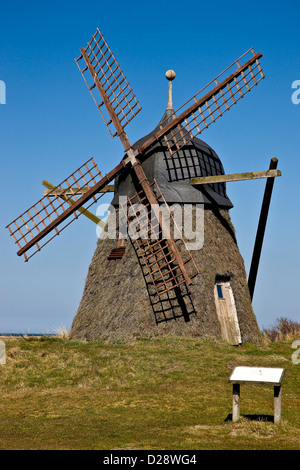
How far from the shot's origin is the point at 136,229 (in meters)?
20.2

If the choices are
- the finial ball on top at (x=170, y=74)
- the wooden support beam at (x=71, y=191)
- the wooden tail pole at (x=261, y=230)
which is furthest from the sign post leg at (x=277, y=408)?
the finial ball on top at (x=170, y=74)

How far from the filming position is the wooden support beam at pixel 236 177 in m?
19.0

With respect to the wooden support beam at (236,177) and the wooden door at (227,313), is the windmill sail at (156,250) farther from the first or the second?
the wooden support beam at (236,177)

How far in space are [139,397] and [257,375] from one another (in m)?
3.72

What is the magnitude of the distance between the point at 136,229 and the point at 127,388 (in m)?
7.05

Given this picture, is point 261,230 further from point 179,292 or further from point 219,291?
point 179,292

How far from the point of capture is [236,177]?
19.5 m

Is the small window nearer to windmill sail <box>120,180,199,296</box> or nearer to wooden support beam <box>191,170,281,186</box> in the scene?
windmill sail <box>120,180,199,296</box>

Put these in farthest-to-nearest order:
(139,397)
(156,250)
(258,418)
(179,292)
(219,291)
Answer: (219,291) < (156,250) < (179,292) < (139,397) < (258,418)

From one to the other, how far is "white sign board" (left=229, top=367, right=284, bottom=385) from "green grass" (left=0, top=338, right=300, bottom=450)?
77 cm

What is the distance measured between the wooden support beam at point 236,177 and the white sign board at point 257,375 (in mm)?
9577

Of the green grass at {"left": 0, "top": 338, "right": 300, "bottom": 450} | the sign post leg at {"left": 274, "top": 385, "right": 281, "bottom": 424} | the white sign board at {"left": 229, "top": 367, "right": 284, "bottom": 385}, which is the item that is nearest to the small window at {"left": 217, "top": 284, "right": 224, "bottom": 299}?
the green grass at {"left": 0, "top": 338, "right": 300, "bottom": 450}

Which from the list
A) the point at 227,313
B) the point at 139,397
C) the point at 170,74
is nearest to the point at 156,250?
the point at 227,313
